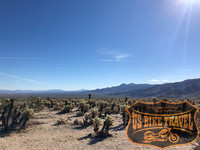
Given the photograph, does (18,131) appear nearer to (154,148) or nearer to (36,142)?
(36,142)

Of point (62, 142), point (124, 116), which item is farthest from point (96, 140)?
point (124, 116)

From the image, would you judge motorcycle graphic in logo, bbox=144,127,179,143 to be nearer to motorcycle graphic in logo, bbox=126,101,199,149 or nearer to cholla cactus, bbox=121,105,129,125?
motorcycle graphic in logo, bbox=126,101,199,149

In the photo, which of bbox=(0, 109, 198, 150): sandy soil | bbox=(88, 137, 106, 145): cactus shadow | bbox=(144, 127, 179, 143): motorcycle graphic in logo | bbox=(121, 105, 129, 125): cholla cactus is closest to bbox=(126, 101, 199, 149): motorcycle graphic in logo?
bbox=(144, 127, 179, 143): motorcycle graphic in logo

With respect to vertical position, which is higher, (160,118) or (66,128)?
(160,118)

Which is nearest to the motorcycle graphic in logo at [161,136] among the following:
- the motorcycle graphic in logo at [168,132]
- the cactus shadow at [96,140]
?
the motorcycle graphic in logo at [168,132]

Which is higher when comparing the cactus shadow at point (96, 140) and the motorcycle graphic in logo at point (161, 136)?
the motorcycle graphic in logo at point (161, 136)

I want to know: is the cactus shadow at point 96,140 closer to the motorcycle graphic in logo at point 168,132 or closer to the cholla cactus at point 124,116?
the motorcycle graphic in logo at point 168,132

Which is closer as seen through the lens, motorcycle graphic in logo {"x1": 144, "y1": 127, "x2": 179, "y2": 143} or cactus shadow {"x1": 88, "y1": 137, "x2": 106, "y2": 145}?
motorcycle graphic in logo {"x1": 144, "y1": 127, "x2": 179, "y2": 143}

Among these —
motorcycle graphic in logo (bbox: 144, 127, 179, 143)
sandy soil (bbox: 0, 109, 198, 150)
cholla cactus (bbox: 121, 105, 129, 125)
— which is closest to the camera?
sandy soil (bbox: 0, 109, 198, 150)

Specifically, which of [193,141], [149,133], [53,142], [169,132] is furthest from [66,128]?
[193,141]

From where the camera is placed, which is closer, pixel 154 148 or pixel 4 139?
pixel 154 148

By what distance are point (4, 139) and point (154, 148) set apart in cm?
1180

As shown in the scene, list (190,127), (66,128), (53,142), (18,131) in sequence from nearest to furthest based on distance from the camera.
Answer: (53,142)
(190,127)
(18,131)
(66,128)

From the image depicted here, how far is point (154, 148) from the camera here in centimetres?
842
